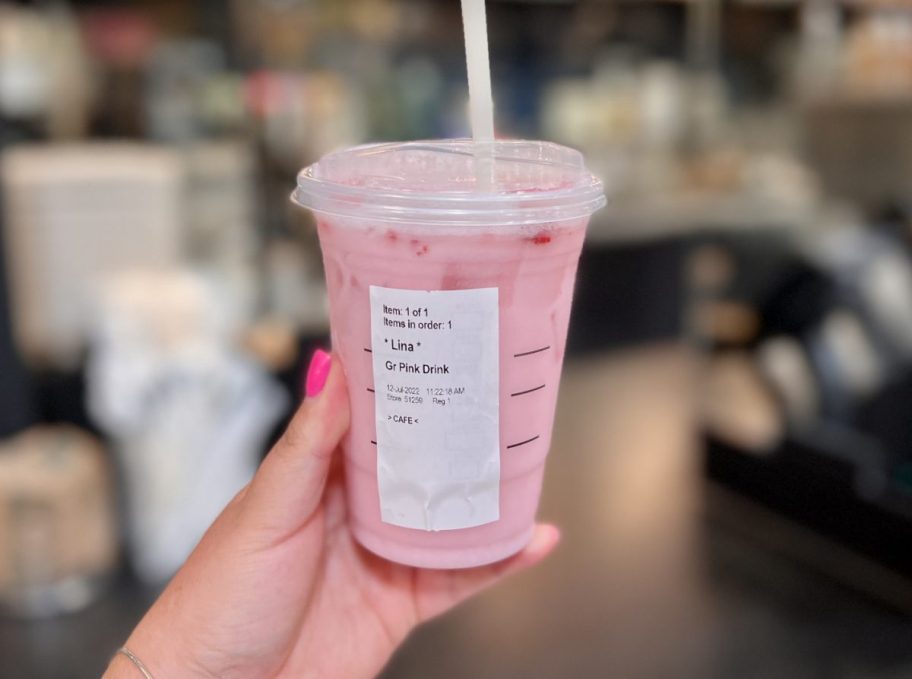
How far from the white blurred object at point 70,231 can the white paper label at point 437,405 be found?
1.49 metres

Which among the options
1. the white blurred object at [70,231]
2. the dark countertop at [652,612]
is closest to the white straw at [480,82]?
the dark countertop at [652,612]

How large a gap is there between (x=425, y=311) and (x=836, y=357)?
1.40 meters

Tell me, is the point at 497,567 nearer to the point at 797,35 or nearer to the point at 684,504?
the point at 684,504

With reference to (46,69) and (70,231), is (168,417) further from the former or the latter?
(46,69)

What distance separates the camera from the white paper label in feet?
2.06

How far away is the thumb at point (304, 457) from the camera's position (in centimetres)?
67

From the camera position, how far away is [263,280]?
2408 millimetres

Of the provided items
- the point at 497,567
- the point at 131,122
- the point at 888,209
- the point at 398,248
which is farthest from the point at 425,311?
the point at 131,122

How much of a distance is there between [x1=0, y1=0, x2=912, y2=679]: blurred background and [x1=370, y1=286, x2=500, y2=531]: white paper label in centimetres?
82

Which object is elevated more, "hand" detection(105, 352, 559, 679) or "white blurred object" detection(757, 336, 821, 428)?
"hand" detection(105, 352, 559, 679)

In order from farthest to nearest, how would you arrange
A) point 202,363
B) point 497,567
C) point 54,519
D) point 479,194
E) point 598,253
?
point 598,253
point 202,363
point 54,519
point 497,567
point 479,194

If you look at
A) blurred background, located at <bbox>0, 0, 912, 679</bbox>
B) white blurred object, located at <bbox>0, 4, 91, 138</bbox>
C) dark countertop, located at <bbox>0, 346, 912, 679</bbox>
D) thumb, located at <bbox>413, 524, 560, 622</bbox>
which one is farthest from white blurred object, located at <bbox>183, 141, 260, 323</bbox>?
thumb, located at <bbox>413, 524, 560, 622</bbox>

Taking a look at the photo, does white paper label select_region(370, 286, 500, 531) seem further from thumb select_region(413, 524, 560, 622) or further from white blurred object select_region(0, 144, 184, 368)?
white blurred object select_region(0, 144, 184, 368)

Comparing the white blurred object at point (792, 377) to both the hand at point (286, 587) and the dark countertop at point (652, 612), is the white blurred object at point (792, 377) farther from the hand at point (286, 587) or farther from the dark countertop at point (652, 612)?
the hand at point (286, 587)
